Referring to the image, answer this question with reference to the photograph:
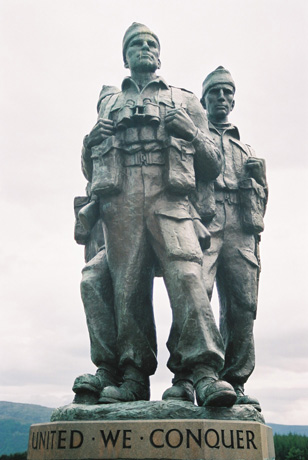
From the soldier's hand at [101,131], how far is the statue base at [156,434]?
2883 millimetres

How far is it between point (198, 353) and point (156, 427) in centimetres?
89

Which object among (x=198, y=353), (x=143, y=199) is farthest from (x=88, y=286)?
(x=198, y=353)

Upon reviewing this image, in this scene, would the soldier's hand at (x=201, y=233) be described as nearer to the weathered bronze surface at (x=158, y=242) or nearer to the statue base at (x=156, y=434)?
the weathered bronze surface at (x=158, y=242)

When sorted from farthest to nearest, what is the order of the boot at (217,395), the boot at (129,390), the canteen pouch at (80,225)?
the canteen pouch at (80,225)
the boot at (129,390)
the boot at (217,395)

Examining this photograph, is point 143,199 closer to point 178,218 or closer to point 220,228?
point 178,218

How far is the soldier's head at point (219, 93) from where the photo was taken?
7.66m

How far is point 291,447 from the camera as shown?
1081cm

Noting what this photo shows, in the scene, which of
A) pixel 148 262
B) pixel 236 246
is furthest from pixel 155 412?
pixel 236 246

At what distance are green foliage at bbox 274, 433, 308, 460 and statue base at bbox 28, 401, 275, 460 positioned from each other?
237 inches

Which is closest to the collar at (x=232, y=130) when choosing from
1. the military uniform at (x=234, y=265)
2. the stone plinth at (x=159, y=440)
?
the military uniform at (x=234, y=265)

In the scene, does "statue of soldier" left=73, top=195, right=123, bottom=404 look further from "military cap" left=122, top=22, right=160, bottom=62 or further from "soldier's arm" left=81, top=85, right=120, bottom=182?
"military cap" left=122, top=22, right=160, bottom=62

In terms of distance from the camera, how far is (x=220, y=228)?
691 centimetres

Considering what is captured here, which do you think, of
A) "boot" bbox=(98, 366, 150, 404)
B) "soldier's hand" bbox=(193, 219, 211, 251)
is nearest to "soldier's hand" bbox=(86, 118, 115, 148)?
"soldier's hand" bbox=(193, 219, 211, 251)

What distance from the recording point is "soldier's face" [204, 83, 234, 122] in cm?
768
